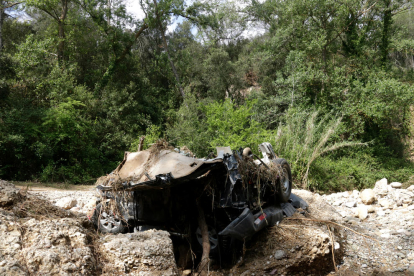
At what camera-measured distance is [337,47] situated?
19.9m

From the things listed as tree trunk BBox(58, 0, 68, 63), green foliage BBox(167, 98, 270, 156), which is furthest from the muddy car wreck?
tree trunk BBox(58, 0, 68, 63)

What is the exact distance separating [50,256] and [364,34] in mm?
21394

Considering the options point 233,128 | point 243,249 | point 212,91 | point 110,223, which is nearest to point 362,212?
point 243,249

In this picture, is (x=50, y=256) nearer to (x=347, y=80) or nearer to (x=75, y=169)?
(x=75, y=169)

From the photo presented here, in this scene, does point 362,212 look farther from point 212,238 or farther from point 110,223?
point 110,223

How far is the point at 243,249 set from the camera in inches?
208

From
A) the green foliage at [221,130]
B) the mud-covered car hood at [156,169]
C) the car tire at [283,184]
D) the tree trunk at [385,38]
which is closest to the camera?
the mud-covered car hood at [156,169]

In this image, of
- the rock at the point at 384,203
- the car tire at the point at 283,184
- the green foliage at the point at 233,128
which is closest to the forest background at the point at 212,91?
the green foliage at the point at 233,128

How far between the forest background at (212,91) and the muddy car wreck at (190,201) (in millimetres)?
7023

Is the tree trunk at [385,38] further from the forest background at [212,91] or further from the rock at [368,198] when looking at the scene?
the rock at [368,198]

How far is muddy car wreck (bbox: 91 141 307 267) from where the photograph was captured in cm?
486

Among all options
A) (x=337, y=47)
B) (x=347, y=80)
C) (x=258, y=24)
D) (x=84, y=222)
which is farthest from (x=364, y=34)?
(x=84, y=222)

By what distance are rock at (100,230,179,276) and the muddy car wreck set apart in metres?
0.94

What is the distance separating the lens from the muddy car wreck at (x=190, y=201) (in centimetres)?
486
